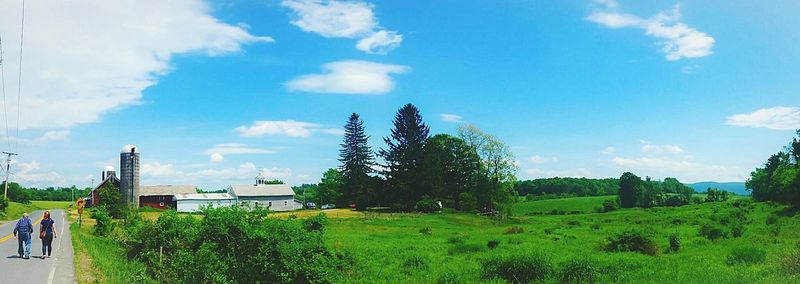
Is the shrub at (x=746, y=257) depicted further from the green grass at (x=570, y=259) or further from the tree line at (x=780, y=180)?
the tree line at (x=780, y=180)

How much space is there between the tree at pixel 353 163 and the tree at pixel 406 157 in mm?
5435

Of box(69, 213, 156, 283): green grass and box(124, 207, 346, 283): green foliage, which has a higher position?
box(124, 207, 346, 283): green foliage

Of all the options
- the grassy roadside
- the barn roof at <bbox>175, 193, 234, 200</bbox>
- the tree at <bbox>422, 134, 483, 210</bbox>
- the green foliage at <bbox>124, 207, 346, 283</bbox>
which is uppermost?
the tree at <bbox>422, 134, 483, 210</bbox>

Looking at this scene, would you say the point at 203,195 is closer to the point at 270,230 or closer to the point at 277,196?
the point at 277,196

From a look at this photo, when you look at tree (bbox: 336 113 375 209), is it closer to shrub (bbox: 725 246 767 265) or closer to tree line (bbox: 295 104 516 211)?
tree line (bbox: 295 104 516 211)

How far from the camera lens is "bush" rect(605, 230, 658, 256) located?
28.7 metres

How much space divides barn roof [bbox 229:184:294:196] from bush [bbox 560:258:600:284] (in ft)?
275

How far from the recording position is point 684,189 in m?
138

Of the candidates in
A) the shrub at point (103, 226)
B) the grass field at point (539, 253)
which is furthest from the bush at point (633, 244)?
the shrub at point (103, 226)

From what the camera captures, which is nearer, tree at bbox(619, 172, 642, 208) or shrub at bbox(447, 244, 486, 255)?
shrub at bbox(447, 244, 486, 255)

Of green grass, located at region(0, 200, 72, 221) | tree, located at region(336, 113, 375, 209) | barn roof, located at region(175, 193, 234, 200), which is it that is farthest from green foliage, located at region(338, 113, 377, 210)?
green grass, located at region(0, 200, 72, 221)

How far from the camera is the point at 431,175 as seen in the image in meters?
78.8

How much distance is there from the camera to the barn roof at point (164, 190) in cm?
9731

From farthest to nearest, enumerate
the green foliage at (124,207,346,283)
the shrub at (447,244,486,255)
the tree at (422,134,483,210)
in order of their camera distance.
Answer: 1. the tree at (422,134,483,210)
2. the shrub at (447,244,486,255)
3. the green foliage at (124,207,346,283)
